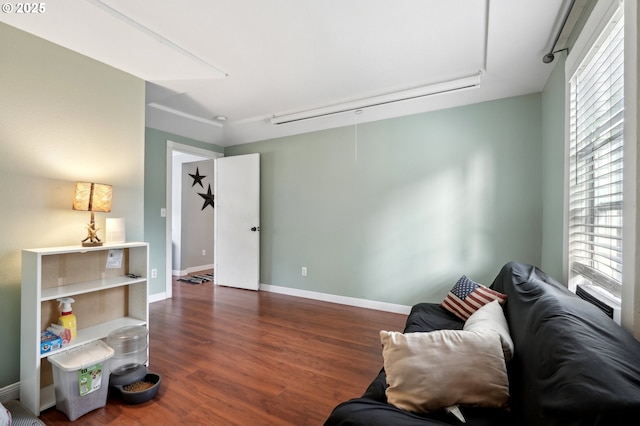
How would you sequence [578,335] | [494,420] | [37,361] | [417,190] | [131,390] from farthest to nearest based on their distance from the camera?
[417,190]
[131,390]
[37,361]
[494,420]
[578,335]

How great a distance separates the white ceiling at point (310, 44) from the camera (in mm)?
1788

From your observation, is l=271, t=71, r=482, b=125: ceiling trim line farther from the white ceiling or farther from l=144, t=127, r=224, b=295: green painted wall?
l=144, t=127, r=224, b=295: green painted wall

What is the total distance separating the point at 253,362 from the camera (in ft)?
7.52

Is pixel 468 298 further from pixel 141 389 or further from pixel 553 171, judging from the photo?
pixel 141 389

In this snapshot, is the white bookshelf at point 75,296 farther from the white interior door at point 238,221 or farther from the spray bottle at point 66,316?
the white interior door at point 238,221

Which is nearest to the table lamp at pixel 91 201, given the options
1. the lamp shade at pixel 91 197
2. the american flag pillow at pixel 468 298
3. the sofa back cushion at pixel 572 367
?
the lamp shade at pixel 91 197

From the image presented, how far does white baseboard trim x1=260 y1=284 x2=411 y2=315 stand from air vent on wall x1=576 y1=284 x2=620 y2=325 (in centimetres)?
189

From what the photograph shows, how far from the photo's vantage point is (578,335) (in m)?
0.90

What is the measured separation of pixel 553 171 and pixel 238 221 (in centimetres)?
→ 391

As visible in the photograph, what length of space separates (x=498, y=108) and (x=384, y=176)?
4.43 feet

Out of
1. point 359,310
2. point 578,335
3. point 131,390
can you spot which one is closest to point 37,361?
point 131,390

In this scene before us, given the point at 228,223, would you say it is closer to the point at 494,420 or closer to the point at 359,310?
the point at 359,310

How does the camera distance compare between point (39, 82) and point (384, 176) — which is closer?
point (39, 82)
